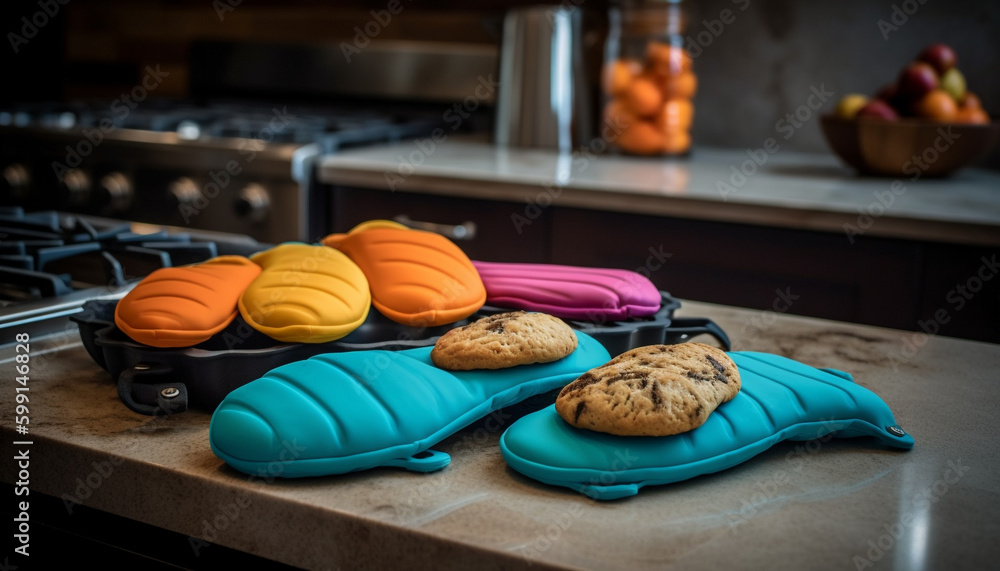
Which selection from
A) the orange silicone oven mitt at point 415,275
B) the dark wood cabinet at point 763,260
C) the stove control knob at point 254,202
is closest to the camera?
Answer: the orange silicone oven mitt at point 415,275

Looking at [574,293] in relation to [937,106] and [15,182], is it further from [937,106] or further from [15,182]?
[15,182]

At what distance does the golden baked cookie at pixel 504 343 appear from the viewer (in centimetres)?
62

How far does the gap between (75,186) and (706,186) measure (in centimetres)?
142

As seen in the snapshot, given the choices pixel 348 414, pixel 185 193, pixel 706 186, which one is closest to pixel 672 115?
pixel 706 186

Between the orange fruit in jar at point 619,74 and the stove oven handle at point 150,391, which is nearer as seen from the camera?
the stove oven handle at point 150,391

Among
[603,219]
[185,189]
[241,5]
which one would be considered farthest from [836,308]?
[241,5]

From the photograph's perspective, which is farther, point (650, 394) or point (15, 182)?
point (15, 182)

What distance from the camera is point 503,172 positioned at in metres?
1.79

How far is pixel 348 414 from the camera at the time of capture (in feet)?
1.84

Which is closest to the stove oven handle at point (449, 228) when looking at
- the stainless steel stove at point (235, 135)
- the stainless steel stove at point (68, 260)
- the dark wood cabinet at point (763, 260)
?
the dark wood cabinet at point (763, 260)

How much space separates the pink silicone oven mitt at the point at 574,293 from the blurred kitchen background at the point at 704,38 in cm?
154

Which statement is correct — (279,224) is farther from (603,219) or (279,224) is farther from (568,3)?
(568,3)

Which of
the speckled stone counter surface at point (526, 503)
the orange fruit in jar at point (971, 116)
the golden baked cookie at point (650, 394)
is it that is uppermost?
the orange fruit in jar at point (971, 116)

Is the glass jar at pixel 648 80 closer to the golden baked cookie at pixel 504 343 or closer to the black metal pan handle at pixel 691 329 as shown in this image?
the black metal pan handle at pixel 691 329
